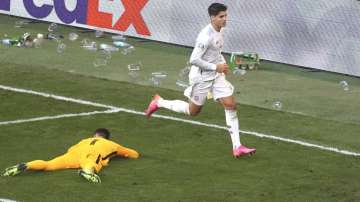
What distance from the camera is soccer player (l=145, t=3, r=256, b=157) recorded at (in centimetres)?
1302

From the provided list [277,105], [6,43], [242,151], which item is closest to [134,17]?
[6,43]

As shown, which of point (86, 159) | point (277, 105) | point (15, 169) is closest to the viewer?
point (15, 169)

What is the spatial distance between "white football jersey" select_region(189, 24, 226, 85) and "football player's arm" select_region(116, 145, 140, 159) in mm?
1246

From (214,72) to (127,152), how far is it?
60.2 inches

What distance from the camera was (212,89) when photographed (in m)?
13.3

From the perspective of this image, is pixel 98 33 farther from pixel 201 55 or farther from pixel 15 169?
pixel 15 169

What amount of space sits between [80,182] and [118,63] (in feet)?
27.6

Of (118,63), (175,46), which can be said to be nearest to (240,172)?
(118,63)

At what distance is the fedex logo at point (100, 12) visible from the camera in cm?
2216

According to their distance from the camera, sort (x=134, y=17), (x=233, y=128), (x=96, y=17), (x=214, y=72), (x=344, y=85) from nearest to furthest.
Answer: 1. (x=233, y=128)
2. (x=214, y=72)
3. (x=344, y=85)
4. (x=134, y=17)
5. (x=96, y=17)

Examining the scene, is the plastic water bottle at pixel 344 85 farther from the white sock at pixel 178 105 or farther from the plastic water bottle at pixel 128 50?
the white sock at pixel 178 105

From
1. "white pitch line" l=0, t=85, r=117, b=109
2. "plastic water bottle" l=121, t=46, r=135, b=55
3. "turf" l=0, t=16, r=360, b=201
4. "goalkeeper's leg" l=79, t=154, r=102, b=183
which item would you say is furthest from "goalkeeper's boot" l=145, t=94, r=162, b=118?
"plastic water bottle" l=121, t=46, r=135, b=55

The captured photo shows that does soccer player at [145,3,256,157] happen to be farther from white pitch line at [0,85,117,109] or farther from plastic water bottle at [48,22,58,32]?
plastic water bottle at [48,22,58,32]

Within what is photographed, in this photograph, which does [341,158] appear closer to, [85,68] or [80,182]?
[80,182]
